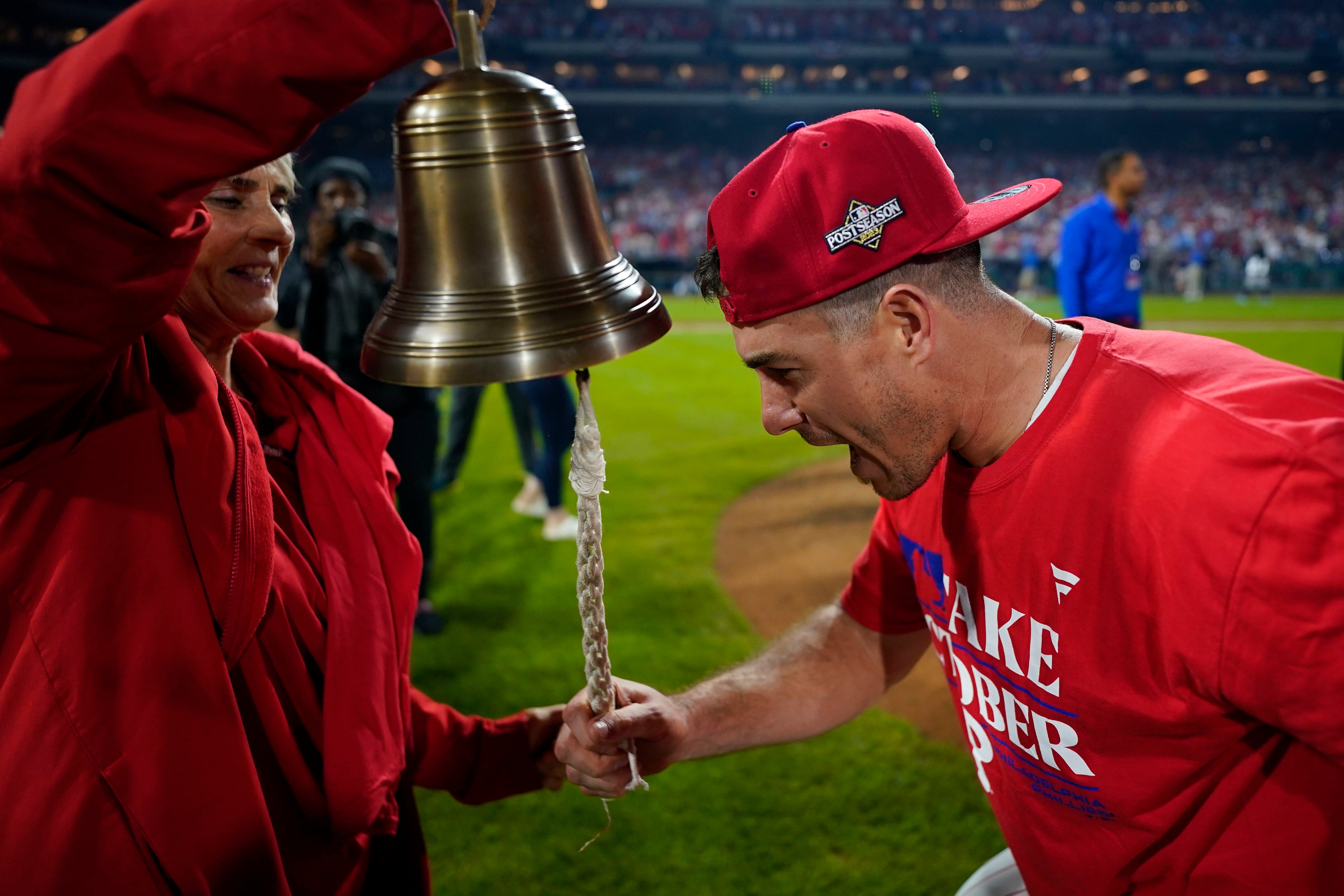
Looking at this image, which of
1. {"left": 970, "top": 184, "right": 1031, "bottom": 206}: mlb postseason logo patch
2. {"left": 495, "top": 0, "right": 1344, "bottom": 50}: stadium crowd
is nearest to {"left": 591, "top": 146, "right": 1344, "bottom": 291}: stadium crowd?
{"left": 495, "top": 0, "right": 1344, "bottom": 50}: stadium crowd

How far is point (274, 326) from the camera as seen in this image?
5.32m

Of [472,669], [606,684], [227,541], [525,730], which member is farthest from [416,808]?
[472,669]

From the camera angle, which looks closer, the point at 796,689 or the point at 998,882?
the point at 998,882

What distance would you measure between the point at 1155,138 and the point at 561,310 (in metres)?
45.1

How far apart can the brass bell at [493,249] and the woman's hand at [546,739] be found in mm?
1218

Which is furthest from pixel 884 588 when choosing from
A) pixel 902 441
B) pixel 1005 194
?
pixel 1005 194

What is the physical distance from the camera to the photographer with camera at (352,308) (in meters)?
4.87

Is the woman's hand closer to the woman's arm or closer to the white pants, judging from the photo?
the woman's arm

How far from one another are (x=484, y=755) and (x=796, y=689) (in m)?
0.78

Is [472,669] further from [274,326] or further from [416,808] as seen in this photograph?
[416,808]

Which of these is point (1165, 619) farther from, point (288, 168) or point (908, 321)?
point (288, 168)

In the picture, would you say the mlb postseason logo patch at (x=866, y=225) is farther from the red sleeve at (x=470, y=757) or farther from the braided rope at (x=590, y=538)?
the red sleeve at (x=470, y=757)

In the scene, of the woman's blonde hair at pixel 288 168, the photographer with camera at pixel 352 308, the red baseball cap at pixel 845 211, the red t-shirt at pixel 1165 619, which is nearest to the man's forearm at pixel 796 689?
the red t-shirt at pixel 1165 619

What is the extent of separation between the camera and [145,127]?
3.00 feet
